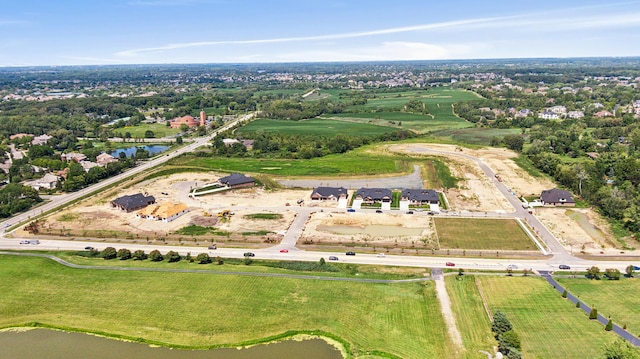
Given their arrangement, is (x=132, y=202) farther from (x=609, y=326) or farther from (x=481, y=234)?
(x=609, y=326)

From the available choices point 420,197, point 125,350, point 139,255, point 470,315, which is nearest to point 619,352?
point 470,315

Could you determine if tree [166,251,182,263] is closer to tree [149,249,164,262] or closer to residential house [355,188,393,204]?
tree [149,249,164,262]

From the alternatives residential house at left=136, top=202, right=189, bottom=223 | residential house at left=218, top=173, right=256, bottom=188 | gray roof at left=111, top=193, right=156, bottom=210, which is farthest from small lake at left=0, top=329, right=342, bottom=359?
residential house at left=218, top=173, right=256, bottom=188

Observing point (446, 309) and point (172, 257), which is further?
point (172, 257)

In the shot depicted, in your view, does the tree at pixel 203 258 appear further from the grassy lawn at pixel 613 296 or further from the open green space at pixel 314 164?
the open green space at pixel 314 164

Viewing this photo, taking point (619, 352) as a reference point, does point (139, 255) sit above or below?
below

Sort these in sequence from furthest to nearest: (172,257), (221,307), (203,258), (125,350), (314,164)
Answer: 1. (314,164)
2. (172,257)
3. (203,258)
4. (221,307)
5. (125,350)
